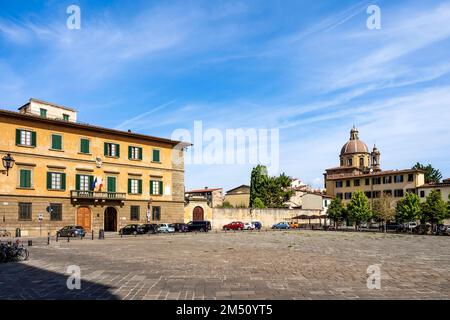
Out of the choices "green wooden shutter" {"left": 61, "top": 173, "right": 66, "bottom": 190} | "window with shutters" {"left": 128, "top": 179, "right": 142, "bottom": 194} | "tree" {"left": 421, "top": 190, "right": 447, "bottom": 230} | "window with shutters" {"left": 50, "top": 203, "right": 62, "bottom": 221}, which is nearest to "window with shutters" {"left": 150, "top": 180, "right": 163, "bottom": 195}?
"window with shutters" {"left": 128, "top": 179, "right": 142, "bottom": 194}

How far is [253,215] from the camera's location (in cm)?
6391

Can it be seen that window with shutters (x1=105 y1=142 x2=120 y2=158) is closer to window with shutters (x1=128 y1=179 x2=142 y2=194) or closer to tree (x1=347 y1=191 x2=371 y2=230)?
window with shutters (x1=128 y1=179 x2=142 y2=194)

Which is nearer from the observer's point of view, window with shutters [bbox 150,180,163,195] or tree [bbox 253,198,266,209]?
window with shutters [bbox 150,180,163,195]

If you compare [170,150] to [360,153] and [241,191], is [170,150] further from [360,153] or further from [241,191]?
[360,153]

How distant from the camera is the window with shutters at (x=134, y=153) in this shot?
45.8 m

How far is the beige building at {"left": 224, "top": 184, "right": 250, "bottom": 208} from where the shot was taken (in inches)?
3497

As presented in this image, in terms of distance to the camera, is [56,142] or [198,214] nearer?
[56,142]

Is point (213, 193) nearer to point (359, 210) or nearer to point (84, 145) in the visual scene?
point (359, 210)

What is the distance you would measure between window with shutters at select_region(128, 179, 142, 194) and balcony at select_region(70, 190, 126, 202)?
1.29m

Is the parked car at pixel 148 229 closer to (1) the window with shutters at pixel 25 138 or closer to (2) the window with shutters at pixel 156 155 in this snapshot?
(2) the window with shutters at pixel 156 155

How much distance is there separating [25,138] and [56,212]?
7.58m

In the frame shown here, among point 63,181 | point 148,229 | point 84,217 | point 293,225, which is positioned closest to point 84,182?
point 63,181

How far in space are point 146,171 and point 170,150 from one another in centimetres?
464

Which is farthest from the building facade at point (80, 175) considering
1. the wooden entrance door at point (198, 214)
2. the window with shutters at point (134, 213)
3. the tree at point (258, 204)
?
the tree at point (258, 204)
